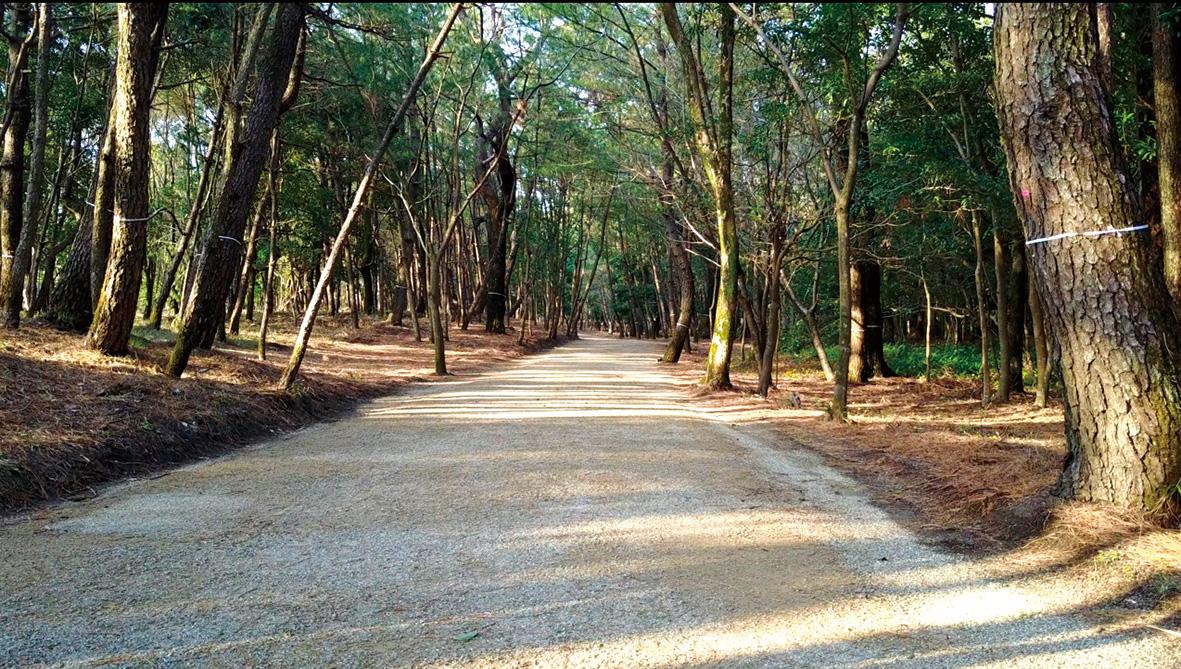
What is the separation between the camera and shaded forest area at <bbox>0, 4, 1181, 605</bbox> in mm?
4219

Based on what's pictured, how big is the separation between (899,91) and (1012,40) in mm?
7122

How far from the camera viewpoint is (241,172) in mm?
9820

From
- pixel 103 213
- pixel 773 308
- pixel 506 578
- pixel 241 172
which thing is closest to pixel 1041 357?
pixel 773 308

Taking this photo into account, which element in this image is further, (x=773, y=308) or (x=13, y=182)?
(x=773, y=308)

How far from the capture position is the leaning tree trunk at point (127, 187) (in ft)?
28.1

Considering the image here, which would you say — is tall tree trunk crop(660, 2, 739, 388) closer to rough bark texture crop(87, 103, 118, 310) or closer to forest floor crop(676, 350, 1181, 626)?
forest floor crop(676, 350, 1181, 626)

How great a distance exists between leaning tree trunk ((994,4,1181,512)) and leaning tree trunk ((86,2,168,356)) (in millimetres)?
8948

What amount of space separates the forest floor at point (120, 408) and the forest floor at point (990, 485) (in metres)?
5.66

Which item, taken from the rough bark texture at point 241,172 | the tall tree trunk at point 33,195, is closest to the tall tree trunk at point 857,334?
the rough bark texture at point 241,172

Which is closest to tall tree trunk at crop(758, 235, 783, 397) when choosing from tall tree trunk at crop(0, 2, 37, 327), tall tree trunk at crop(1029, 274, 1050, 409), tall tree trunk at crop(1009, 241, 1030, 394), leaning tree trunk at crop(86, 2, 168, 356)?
tall tree trunk at crop(1009, 241, 1030, 394)

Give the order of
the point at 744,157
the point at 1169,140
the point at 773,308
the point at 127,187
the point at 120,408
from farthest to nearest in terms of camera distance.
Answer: the point at 744,157
the point at 773,308
the point at 127,187
the point at 120,408
the point at 1169,140

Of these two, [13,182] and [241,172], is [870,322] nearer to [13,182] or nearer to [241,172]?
[241,172]

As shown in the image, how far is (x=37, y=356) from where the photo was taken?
26.4 ft

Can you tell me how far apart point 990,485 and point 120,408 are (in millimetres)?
7188
